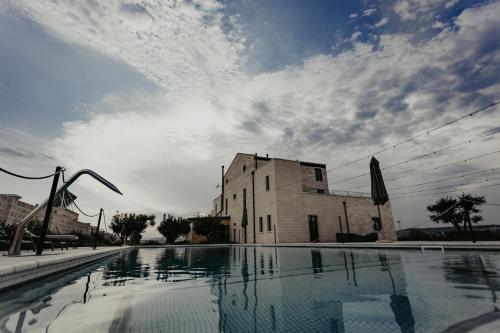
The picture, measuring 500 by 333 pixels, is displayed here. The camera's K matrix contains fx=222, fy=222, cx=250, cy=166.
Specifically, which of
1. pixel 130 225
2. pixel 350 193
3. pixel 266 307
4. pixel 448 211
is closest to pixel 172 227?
pixel 130 225

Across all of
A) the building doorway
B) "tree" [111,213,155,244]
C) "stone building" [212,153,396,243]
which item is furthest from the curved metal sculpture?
"tree" [111,213,155,244]

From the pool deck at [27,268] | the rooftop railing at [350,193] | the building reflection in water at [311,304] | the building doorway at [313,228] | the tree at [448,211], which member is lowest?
the building reflection in water at [311,304]

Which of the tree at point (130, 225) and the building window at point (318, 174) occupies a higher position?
the building window at point (318, 174)

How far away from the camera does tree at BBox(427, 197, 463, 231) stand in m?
26.7

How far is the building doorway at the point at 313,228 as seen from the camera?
71.8ft

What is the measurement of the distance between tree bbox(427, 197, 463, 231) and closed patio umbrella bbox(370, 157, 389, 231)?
18693 mm

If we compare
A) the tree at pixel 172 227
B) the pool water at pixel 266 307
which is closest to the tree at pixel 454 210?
the pool water at pixel 266 307

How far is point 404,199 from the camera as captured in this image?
1975 centimetres

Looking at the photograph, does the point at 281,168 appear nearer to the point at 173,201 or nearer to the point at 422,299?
the point at 173,201

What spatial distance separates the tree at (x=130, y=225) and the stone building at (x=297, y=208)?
43.9 feet

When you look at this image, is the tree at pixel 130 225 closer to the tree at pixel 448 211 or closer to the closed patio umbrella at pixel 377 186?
the closed patio umbrella at pixel 377 186

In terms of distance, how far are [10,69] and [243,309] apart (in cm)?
1168

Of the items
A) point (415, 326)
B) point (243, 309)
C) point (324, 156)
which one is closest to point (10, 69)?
point (243, 309)

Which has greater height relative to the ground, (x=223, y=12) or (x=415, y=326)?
(x=223, y=12)
